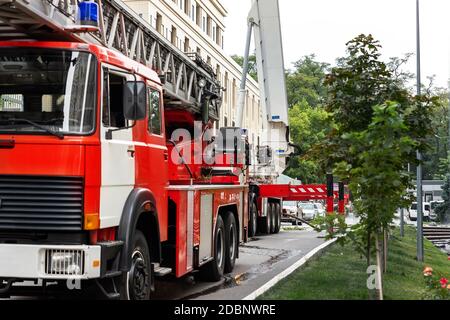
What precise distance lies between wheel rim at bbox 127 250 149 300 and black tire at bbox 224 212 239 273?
Answer: 436 centimetres

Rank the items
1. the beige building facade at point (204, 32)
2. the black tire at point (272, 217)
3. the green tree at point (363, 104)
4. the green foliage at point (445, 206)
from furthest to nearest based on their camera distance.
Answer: the green foliage at point (445, 206), the beige building facade at point (204, 32), the black tire at point (272, 217), the green tree at point (363, 104)

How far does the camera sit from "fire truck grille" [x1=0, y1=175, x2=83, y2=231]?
623cm

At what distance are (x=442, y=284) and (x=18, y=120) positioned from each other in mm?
5164

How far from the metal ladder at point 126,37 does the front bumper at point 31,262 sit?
235 centimetres

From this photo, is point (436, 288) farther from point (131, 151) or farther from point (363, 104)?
point (131, 151)

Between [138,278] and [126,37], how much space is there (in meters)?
3.91

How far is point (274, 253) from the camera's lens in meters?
16.6

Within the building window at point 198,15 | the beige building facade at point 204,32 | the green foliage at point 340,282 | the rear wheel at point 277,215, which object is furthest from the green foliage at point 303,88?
the green foliage at point 340,282

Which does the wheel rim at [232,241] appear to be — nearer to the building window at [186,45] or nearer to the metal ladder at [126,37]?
the metal ladder at [126,37]

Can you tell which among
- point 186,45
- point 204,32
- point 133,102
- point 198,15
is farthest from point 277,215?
point 198,15

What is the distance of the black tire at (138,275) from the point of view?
22.7ft

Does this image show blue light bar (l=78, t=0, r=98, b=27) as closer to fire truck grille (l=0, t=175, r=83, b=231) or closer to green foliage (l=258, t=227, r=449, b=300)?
fire truck grille (l=0, t=175, r=83, b=231)

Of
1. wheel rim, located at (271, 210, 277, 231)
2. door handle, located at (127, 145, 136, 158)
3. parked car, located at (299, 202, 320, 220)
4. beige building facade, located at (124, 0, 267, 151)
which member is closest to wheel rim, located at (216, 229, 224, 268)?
door handle, located at (127, 145, 136, 158)
